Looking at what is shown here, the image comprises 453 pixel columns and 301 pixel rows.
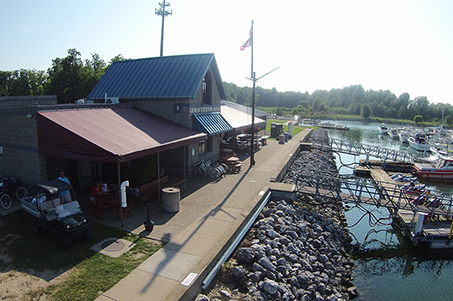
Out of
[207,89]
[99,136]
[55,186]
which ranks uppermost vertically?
[207,89]

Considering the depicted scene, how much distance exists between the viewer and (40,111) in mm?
11383

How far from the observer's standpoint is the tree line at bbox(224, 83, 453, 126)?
125 metres

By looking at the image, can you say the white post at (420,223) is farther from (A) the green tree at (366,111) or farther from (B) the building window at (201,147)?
(A) the green tree at (366,111)

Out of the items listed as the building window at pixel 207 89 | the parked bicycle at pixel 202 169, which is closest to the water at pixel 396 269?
the parked bicycle at pixel 202 169

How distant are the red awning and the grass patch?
2.68 metres

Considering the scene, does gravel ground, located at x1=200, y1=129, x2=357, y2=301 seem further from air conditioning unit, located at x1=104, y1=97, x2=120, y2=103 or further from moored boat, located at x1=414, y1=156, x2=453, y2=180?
moored boat, located at x1=414, y1=156, x2=453, y2=180

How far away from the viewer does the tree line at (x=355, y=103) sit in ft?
412

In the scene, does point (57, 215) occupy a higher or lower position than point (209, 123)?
lower

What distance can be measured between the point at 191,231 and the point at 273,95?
156 meters

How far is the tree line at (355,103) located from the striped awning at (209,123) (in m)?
89.7

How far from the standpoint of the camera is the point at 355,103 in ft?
502

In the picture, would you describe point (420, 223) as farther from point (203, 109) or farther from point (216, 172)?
point (203, 109)

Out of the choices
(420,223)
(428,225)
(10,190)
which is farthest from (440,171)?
(10,190)

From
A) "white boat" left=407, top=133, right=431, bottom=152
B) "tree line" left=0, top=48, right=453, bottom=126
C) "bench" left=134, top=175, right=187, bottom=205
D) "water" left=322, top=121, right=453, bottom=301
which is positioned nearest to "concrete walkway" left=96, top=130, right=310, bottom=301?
"bench" left=134, top=175, right=187, bottom=205
